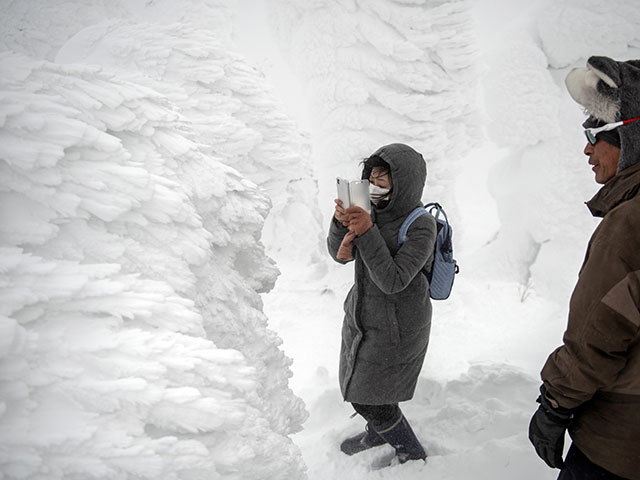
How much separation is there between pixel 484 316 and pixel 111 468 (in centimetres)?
468

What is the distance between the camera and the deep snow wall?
0.85 m

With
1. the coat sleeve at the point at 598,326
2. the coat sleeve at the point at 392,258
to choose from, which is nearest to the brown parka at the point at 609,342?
the coat sleeve at the point at 598,326

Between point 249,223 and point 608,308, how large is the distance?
135 centimetres

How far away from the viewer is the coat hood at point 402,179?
182 centimetres

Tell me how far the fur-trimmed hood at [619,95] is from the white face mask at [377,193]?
0.91m

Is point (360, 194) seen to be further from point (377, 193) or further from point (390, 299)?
point (390, 299)

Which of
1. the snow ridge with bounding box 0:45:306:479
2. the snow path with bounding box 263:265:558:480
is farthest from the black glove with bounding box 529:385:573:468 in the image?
the snow ridge with bounding box 0:45:306:479

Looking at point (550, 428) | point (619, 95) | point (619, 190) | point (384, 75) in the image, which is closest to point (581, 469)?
point (550, 428)

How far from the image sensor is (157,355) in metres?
1.01

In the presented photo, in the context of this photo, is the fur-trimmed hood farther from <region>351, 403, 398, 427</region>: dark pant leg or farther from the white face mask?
<region>351, 403, 398, 427</region>: dark pant leg

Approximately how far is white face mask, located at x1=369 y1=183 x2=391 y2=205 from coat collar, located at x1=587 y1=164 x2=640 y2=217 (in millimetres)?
874

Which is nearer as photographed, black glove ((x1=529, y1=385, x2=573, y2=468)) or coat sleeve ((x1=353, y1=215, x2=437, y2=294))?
black glove ((x1=529, y1=385, x2=573, y2=468))

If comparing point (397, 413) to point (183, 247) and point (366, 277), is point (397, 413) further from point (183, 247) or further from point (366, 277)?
point (183, 247)

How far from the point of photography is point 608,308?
1155 mm
